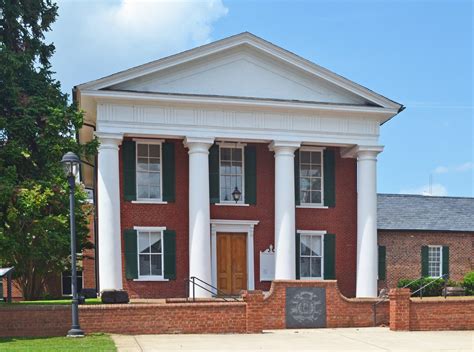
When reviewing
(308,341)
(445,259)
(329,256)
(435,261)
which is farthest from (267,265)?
(308,341)

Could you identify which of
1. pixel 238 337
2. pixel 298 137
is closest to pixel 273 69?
pixel 298 137

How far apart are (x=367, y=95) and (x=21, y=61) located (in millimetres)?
13515

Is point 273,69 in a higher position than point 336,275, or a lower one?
higher

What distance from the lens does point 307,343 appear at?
17328mm

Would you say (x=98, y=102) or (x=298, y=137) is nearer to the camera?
(x=98, y=102)

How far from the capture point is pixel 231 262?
2797 centimetres

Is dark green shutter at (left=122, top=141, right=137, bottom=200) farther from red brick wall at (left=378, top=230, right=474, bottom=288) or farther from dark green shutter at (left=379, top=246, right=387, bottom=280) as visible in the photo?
red brick wall at (left=378, top=230, right=474, bottom=288)

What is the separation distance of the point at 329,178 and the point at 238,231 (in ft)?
14.6

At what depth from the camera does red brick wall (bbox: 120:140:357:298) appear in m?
26.9

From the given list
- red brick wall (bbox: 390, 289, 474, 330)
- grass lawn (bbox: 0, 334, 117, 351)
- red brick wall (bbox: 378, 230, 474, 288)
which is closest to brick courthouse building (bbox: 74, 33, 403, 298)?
red brick wall (bbox: 378, 230, 474, 288)

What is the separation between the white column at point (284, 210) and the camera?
26672 millimetres

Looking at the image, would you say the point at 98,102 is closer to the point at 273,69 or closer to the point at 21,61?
the point at 21,61

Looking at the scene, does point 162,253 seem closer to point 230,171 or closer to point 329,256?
point 230,171

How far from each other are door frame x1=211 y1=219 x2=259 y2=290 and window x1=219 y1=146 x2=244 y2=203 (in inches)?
36.3
